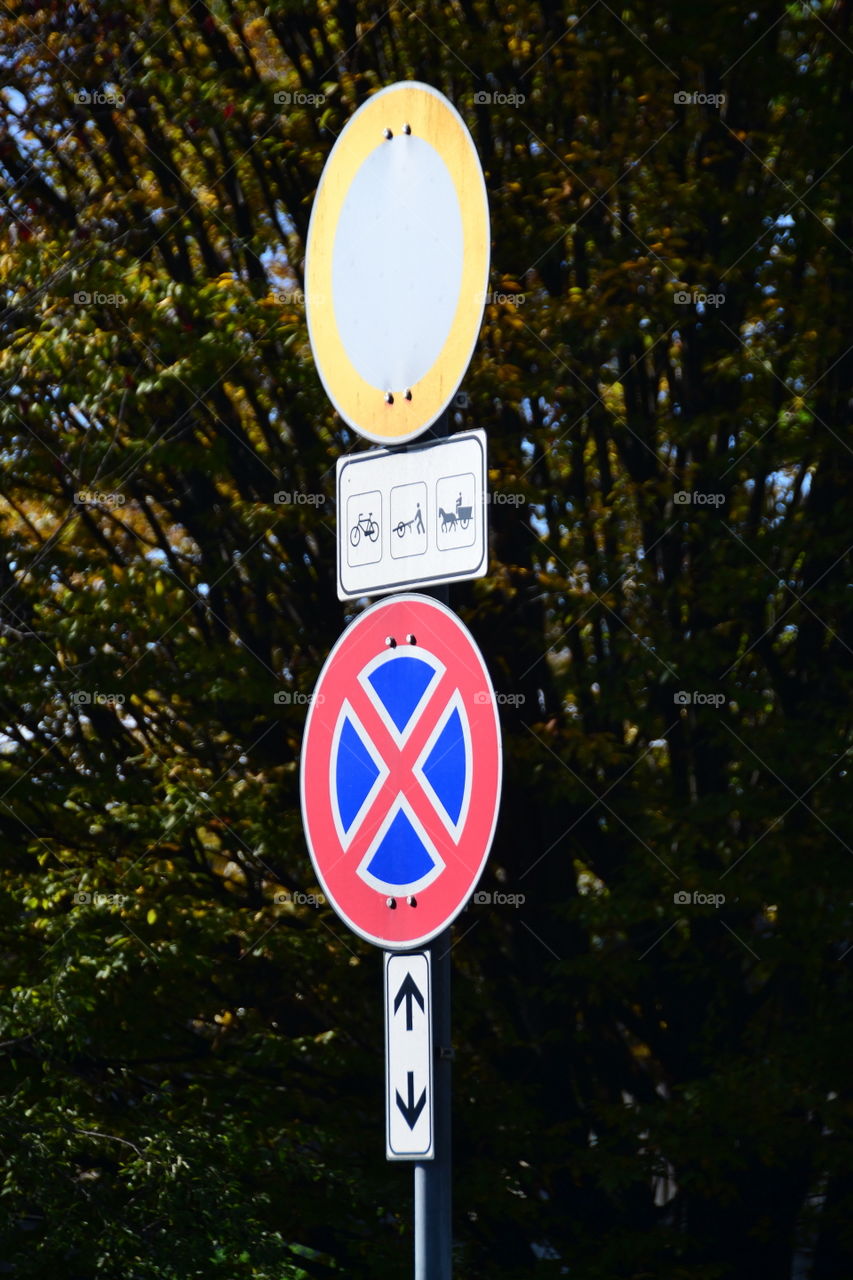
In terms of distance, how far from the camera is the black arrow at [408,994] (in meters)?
2.20

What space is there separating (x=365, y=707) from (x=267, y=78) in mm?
5868

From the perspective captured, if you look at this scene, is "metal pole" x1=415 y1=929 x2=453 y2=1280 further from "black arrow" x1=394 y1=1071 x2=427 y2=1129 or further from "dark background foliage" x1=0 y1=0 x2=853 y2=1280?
"dark background foliage" x1=0 y1=0 x2=853 y2=1280

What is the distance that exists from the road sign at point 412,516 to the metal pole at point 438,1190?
0.55 meters

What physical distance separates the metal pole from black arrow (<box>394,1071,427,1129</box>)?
25 mm

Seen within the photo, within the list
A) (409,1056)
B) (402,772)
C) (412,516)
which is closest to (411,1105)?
(409,1056)

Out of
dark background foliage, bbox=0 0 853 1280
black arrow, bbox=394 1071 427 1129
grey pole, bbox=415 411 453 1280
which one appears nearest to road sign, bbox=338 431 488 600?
grey pole, bbox=415 411 453 1280

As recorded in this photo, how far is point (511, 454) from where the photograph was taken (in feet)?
23.2

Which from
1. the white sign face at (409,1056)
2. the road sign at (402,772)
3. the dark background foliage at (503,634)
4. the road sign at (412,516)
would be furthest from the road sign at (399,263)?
the dark background foliage at (503,634)

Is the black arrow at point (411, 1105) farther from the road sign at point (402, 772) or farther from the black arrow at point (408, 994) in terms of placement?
the road sign at point (402, 772)

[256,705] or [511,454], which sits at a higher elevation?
[511,454]

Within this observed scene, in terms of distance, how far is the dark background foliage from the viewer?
6.65 meters

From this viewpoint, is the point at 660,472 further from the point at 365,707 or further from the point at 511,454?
the point at 365,707

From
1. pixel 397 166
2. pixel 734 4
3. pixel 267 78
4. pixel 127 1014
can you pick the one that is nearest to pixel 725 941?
pixel 127 1014

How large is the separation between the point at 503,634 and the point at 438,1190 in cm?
528
